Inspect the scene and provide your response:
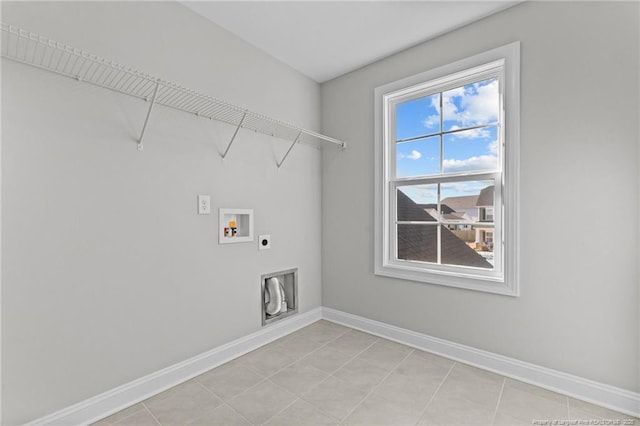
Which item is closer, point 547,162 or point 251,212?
point 547,162

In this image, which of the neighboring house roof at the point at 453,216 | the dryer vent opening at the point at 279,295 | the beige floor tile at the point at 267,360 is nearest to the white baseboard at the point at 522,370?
the dryer vent opening at the point at 279,295

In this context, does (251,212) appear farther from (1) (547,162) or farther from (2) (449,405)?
(1) (547,162)

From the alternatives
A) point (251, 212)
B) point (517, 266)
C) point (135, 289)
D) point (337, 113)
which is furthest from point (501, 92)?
point (135, 289)

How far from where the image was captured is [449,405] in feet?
5.23

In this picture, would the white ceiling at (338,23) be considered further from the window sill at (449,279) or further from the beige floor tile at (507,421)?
the beige floor tile at (507,421)

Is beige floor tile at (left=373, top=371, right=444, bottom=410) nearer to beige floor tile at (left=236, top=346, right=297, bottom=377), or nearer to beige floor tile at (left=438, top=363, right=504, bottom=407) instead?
beige floor tile at (left=438, top=363, right=504, bottom=407)

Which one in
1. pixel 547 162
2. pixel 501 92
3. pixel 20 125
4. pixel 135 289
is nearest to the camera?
pixel 20 125

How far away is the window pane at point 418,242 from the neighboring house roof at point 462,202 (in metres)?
0.21

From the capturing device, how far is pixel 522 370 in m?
1.83

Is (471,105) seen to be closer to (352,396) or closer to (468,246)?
(468,246)

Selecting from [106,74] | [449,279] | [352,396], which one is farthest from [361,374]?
[106,74]

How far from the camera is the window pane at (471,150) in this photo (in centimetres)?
203

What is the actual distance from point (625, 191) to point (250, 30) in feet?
8.30

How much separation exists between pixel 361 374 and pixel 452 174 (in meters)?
1.57
